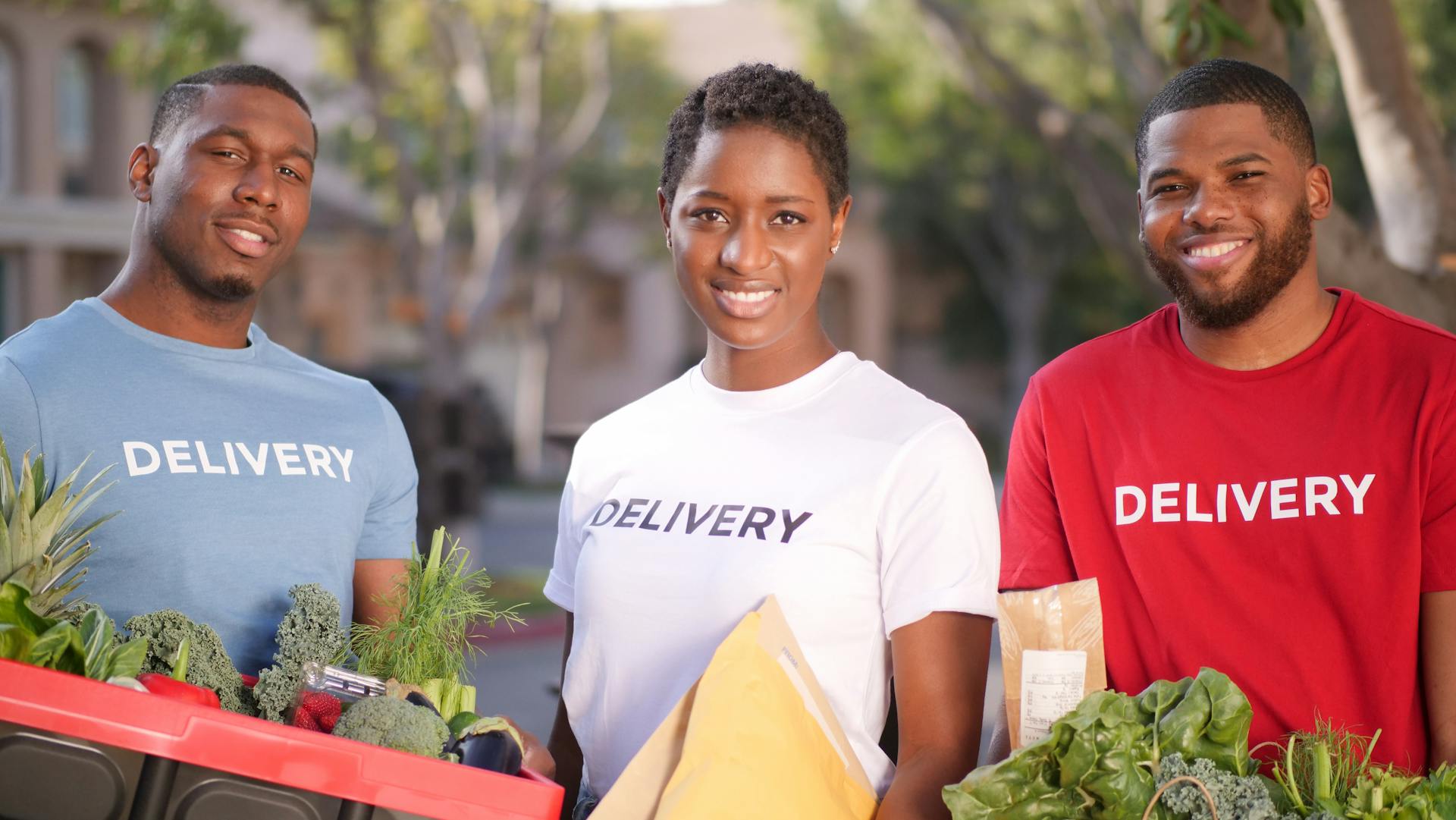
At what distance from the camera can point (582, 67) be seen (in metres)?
25.6

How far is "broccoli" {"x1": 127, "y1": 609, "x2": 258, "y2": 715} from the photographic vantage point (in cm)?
229

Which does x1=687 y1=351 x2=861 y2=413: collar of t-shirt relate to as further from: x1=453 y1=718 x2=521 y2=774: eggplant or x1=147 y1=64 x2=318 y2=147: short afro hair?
x1=147 y1=64 x2=318 y2=147: short afro hair

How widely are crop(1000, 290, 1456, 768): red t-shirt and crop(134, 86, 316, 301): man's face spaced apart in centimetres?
168

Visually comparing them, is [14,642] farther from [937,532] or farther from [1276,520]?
[1276,520]

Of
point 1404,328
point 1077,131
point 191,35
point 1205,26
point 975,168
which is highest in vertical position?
point 975,168

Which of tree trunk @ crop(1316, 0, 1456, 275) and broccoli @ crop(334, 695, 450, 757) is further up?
tree trunk @ crop(1316, 0, 1456, 275)

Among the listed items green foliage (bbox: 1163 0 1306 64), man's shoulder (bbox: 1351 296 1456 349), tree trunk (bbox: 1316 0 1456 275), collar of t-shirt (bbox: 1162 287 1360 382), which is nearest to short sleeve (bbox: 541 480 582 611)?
collar of t-shirt (bbox: 1162 287 1360 382)

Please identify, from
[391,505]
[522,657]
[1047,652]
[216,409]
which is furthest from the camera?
[522,657]

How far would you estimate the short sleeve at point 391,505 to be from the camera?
315cm

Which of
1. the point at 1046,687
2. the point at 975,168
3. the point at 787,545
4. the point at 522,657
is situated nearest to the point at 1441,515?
the point at 1046,687

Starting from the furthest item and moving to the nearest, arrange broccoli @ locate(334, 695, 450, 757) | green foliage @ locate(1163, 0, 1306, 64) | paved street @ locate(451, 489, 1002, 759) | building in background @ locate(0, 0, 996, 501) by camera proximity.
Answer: building in background @ locate(0, 0, 996, 501) < paved street @ locate(451, 489, 1002, 759) < green foliage @ locate(1163, 0, 1306, 64) < broccoli @ locate(334, 695, 450, 757)

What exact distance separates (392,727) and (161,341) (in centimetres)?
129

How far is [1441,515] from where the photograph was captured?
8.25 feet

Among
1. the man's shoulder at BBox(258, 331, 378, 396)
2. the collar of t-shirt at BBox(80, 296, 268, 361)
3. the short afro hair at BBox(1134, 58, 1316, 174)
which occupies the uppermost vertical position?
the short afro hair at BBox(1134, 58, 1316, 174)
